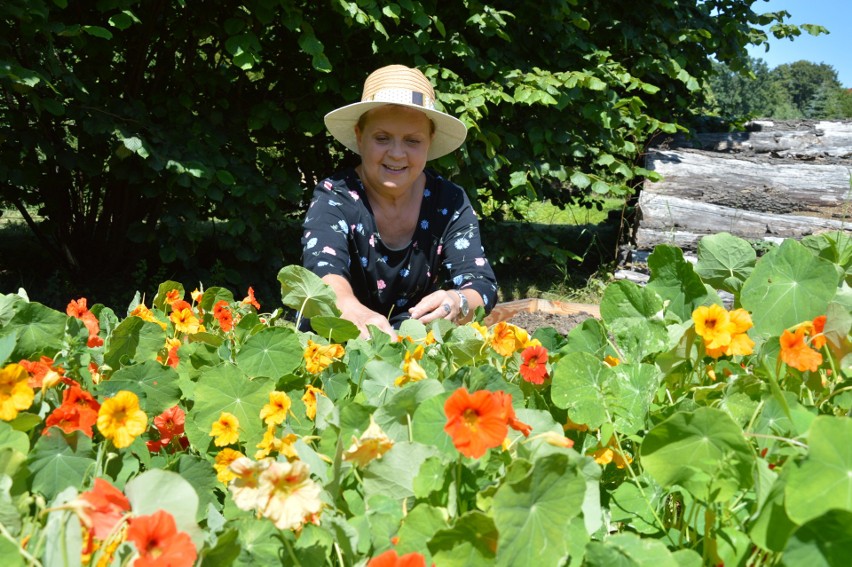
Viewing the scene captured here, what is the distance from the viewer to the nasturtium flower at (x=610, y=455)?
3.01 ft

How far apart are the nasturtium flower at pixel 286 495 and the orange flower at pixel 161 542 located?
0.23 feet

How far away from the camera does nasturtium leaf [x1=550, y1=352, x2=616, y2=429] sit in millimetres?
942

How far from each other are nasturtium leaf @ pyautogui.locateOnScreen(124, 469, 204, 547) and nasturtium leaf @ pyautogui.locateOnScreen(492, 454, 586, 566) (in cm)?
27

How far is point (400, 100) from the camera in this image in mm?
2635

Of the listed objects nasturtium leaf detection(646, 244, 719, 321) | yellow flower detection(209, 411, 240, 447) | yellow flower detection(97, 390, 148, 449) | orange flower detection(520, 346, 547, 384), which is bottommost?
yellow flower detection(209, 411, 240, 447)

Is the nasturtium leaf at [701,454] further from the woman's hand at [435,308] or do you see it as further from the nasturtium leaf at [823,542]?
the woman's hand at [435,308]

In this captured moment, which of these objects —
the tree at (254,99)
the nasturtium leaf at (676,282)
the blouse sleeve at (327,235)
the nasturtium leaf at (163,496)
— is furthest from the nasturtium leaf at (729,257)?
the tree at (254,99)

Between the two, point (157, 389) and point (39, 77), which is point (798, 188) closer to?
point (39, 77)

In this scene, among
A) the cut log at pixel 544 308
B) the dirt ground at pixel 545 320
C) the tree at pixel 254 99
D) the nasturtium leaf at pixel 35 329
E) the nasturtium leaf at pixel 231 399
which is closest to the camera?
the nasturtium leaf at pixel 231 399

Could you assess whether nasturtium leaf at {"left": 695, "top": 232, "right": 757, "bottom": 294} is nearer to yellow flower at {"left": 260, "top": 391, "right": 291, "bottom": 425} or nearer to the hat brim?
yellow flower at {"left": 260, "top": 391, "right": 291, "bottom": 425}

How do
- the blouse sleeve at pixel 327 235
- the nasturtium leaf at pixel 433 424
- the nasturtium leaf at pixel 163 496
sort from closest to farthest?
the nasturtium leaf at pixel 163 496 → the nasturtium leaf at pixel 433 424 → the blouse sleeve at pixel 327 235

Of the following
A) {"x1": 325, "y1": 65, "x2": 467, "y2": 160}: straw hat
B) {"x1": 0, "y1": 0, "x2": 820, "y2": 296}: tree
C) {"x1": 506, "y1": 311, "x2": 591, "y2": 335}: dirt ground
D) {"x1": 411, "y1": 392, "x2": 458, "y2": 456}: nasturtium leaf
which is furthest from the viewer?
{"x1": 506, "y1": 311, "x2": 591, "y2": 335}: dirt ground

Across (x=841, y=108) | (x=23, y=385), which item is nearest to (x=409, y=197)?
(x=23, y=385)

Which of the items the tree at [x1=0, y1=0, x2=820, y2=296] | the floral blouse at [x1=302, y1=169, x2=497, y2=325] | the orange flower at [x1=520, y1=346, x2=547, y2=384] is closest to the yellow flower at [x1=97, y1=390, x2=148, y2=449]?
the orange flower at [x1=520, y1=346, x2=547, y2=384]
